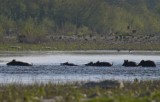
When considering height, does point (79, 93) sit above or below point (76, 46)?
below

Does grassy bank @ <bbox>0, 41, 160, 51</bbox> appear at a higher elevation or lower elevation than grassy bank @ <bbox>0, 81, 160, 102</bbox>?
higher

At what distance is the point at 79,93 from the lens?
40.6 m

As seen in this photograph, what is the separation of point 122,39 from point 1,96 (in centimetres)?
12918

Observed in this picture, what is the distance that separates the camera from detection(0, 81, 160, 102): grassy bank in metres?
36.1

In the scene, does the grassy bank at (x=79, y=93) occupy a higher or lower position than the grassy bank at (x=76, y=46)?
lower

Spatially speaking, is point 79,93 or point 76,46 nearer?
point 79,93

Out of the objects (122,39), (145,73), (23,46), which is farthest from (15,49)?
(145,73)

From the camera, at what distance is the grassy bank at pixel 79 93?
1420 inches

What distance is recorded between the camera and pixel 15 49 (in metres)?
143

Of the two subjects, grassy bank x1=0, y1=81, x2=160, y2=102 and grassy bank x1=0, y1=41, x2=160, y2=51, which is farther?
grassy bank x1=0, y1=41, x2=160, y2=51

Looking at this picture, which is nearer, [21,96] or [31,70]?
[21,96]

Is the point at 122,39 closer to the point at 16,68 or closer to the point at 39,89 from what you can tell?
the point at 16,68

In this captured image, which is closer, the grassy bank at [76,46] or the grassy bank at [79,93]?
the grassy bank at [79,93]

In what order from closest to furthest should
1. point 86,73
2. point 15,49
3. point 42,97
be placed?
1. point 42,97
2. point 86,73
3. point 15,49
